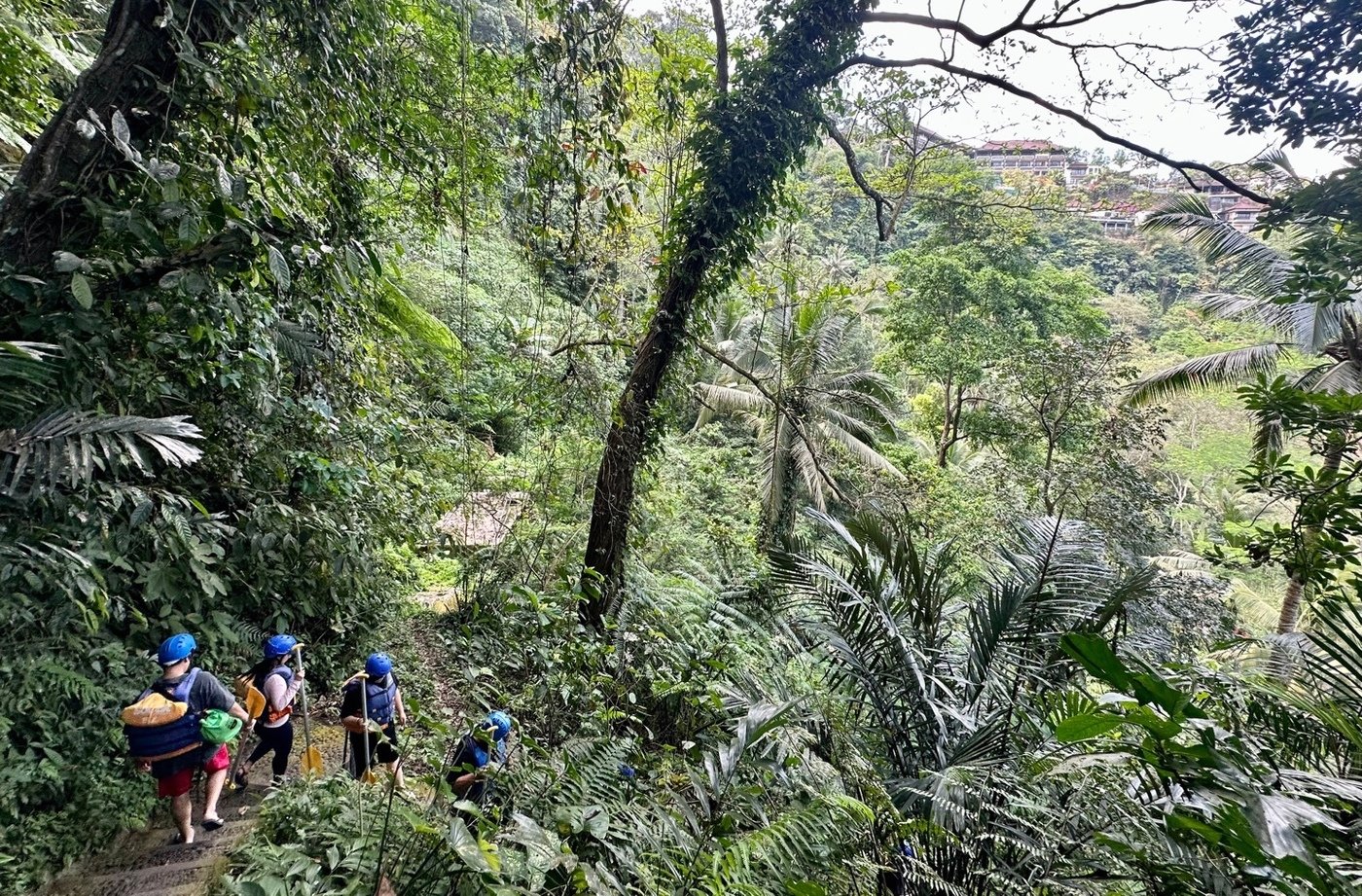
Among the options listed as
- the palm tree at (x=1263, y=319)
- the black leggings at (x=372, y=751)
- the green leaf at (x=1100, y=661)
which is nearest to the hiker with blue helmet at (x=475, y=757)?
the black leggings at (x=372, y=751)

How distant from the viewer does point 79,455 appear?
1999 mm

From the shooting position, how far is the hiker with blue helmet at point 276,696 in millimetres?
3432

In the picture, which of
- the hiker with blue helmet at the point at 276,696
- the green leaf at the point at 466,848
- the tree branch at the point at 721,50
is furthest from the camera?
the tree branch at the point at 721,50

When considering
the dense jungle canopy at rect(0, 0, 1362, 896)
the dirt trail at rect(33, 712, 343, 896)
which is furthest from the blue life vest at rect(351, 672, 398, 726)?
the dirt trail at rect(33, 712, 343, 896)

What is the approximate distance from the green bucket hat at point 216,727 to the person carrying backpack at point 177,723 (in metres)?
0.01

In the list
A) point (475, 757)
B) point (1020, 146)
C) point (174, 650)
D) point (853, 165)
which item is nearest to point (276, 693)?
point (174, 650)

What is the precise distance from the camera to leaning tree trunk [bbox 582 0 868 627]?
15.3 ft

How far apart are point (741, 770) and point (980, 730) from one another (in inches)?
51.3

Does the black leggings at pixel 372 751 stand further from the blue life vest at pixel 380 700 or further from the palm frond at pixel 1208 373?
the palm frond at pixel 1208 373

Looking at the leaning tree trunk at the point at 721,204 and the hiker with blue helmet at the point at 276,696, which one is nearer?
the hiker with blue helmet at the point at 276,696

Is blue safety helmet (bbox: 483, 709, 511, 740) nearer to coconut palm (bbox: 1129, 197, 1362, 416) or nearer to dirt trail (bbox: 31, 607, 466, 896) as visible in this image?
dirt trail (bbox: 31, 607, 466, 896)

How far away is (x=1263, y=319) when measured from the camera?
361 inches

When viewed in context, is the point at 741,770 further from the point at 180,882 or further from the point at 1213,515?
the point at 1213,515

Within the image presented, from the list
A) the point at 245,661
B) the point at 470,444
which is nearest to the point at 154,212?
the point at 245,661
